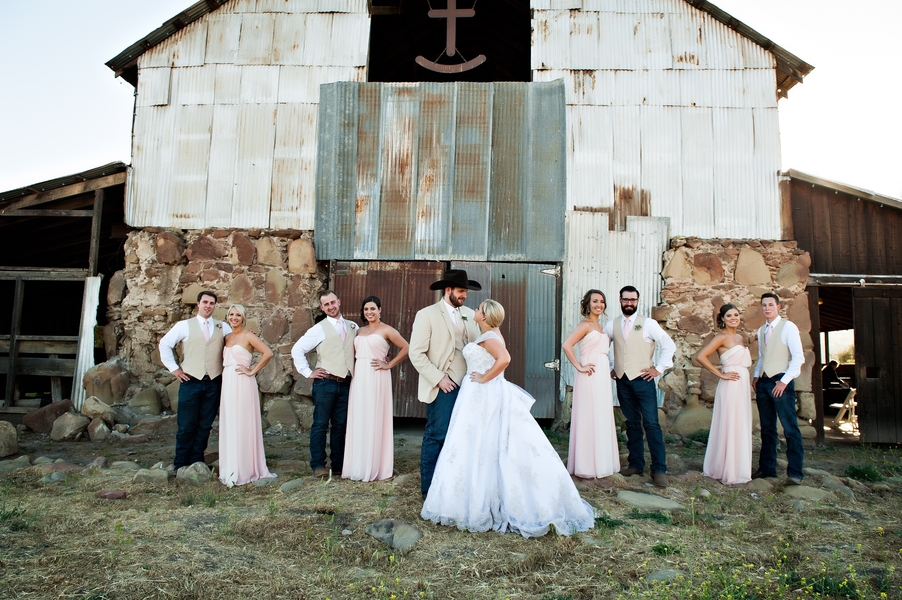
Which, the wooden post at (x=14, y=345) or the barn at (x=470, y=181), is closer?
the barn at (x=470, y=181)

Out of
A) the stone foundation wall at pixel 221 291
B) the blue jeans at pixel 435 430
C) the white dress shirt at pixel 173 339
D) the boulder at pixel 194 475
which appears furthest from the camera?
the stone foundation wall at pixel 221 291

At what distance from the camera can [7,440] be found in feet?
23.8

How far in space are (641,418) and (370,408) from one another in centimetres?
273

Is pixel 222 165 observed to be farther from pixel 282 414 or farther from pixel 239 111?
pixel 282 414

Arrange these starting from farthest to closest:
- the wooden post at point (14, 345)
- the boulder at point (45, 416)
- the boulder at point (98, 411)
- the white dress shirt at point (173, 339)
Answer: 1. the wooden post at point (14, 345)
2. the boulder at point (45, 416)
3. the boulder at point (98, 411)
4. the white dress shirt at point (173, 339)

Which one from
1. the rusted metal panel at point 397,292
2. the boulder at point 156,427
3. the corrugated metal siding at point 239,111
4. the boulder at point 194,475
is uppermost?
the corrugated metal siding at point 239,111

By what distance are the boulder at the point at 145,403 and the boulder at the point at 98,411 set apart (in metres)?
0.30

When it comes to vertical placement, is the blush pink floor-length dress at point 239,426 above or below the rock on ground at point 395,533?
above

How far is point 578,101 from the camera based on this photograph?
368 inches

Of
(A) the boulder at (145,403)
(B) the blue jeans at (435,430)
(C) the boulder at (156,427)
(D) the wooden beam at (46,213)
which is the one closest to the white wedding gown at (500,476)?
(B) the blue jeans at (435,430)

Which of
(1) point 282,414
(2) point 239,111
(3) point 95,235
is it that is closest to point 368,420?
(1) point 282,414

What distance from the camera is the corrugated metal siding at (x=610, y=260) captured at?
9031mm

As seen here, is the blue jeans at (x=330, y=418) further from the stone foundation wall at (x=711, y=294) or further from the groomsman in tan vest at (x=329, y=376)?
the stone foundation wall at (x=711, y=294)

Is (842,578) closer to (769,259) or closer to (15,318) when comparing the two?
(769,259)
